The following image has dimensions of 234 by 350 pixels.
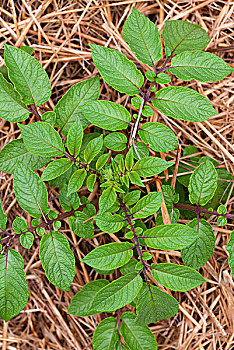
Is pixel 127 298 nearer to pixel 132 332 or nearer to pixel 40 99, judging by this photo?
pixel 132 332

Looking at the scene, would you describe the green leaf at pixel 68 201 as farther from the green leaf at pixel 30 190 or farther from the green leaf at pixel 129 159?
the green leaf at pixel 129 159

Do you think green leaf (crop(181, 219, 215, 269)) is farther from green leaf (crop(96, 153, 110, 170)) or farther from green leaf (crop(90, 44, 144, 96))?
green leaf (crop(90, 44, 144, 96))

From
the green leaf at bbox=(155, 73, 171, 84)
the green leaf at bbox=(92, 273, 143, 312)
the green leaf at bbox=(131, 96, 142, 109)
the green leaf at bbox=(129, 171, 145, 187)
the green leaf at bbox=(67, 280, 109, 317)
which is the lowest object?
the green leaf at bbox=(67, 280, 109, 317)

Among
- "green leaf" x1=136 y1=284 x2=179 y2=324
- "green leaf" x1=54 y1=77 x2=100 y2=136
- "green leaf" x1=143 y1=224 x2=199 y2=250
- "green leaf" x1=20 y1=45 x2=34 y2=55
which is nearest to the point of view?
"green leaf" x1=143 y1=224 x2=199 y2=250

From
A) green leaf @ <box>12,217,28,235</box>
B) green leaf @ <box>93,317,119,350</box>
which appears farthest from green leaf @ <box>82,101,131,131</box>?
green leaf @ <box>93,317,119,350</box>

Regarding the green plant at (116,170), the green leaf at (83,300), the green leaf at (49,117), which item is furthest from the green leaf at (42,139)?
the green leaf at (83,300)

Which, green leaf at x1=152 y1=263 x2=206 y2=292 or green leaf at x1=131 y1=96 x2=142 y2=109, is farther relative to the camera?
green leaf at x1=131 y1=96 x2=142 y2=109
